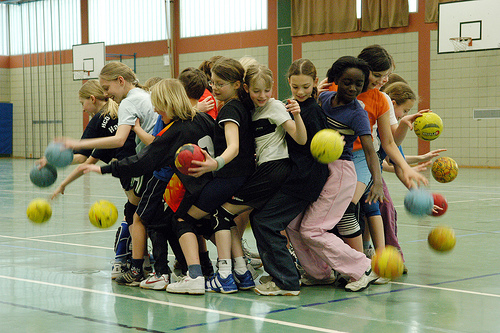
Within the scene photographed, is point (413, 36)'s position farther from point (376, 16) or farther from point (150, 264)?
point (150, 264)

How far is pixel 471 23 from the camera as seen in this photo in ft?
57.7

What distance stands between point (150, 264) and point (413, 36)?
16226 mm

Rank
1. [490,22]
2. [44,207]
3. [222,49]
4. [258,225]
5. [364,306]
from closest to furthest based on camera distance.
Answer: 1. [364,306]
2. [258,225]
3. [44,207]
4. [490,22]
5. [222,49]

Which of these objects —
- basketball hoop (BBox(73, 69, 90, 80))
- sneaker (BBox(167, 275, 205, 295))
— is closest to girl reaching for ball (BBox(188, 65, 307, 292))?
sneaker (BBox(167, 275, 205, 295))

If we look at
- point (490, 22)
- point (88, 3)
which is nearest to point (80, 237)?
point (490, 22)

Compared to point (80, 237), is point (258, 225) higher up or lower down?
higher up

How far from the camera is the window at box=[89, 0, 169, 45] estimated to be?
25594 millimetres

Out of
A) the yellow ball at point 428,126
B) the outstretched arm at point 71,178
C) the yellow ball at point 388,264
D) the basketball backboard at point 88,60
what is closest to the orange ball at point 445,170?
the yellow ball at point 428,126

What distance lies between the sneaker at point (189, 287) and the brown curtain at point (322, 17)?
57.6ft

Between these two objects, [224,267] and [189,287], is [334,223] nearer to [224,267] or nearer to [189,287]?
[224,267]

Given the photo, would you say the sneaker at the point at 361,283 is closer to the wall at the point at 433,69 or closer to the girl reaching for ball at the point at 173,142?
the girl reaching for ball at the point at 173,142

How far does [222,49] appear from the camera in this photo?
24078 millimetres

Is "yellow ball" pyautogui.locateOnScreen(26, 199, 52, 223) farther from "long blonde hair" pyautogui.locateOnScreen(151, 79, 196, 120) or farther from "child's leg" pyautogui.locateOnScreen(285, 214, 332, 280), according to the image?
"child's leg" pyautogui.locateOnScreen(285, 214, 332, 280)

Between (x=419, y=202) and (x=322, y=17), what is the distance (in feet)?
57.9
